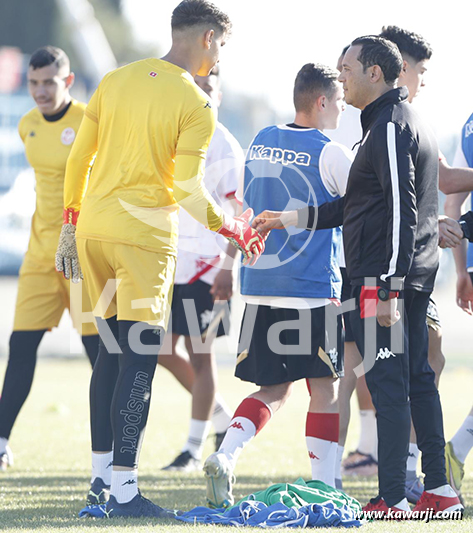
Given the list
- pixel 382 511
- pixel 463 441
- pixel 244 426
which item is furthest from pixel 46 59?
pixel 382 511

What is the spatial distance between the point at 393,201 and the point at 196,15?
1.33 meters

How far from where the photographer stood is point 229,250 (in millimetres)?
6328

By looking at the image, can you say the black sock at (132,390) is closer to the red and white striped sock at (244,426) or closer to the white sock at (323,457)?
the red and white striped sock at (244,426)

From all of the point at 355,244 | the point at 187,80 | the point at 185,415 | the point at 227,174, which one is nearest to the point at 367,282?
the point at 355,244

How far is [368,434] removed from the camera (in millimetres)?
6324

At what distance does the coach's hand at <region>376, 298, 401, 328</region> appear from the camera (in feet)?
13.5

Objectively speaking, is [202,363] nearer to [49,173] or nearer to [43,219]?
[43,219]

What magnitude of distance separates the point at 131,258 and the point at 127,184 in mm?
345

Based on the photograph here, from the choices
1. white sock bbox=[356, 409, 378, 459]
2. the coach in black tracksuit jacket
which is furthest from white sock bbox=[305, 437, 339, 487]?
white sock bbox=[356, 409, 378, 459]

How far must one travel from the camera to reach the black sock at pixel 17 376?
20.1 ft

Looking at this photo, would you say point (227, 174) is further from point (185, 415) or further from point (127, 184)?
point (185, 415)

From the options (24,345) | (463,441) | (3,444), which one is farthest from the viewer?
(24,345)

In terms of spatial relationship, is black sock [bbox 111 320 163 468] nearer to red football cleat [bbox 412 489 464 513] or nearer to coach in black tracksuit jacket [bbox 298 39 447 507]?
coach in black tracksuit jacket [bbox 298 39 447 507]

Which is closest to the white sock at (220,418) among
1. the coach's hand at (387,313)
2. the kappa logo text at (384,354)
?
the kappa logo text at (384,354)
